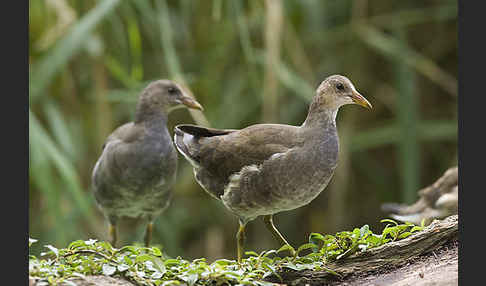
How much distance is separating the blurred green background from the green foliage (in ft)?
6.41

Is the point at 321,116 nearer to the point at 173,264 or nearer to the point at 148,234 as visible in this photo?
the point at 173,264

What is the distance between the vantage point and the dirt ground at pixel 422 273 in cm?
272

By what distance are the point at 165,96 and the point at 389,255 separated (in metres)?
1.75

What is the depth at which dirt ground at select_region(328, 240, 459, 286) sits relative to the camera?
272cm

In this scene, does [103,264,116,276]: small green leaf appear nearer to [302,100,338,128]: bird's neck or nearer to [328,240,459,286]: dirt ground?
[328,240,459,286]: dirt ground

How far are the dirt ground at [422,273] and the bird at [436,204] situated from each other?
1177mm

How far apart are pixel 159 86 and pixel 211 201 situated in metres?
2.42

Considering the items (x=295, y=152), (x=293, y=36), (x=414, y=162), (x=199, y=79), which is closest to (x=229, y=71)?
(x=199, y=79)

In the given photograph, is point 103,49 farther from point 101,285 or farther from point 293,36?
point 101,285

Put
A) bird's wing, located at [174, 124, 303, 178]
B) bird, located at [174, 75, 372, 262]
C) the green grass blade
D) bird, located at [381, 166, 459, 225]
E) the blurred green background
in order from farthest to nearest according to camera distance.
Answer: the blurred green background < the green grass blade < bird, located at [381, 166, 459, 225] < bird's wing, located at [174, 124, 303, 178] < bird, located at [174, 75, 372, 262]

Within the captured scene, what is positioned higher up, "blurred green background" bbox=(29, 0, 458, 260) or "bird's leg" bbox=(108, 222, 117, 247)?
"blurred green background" bbox=(29, 0, 458, 260)

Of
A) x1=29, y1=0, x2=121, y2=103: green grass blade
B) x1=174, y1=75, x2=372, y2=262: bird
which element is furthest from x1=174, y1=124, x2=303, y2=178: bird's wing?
x1=29, y1=0, x2=121, y2=103: green grass blade

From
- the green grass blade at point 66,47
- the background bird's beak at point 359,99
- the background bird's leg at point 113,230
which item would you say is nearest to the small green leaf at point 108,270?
the background bird's beak at point 359,99

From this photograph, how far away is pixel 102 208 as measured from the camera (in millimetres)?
4477
